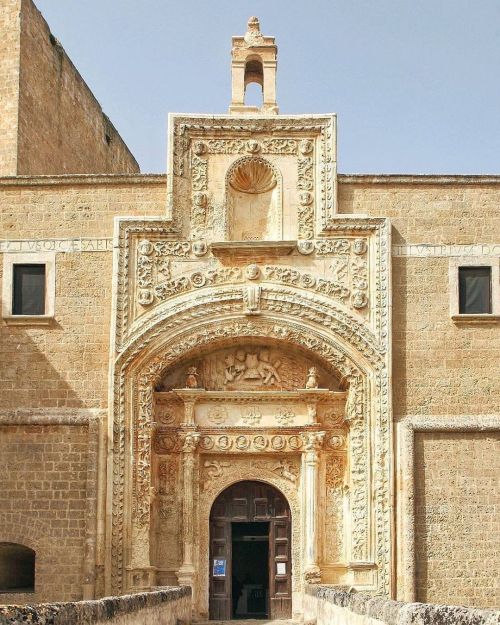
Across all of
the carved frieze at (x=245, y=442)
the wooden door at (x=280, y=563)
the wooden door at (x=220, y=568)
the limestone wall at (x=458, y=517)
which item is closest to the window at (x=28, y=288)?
the carved frieze at (x=245, y=442)

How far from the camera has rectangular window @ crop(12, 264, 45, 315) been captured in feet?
57.3

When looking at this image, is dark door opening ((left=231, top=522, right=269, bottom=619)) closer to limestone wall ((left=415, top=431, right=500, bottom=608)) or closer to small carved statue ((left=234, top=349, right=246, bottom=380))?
small carved statue ((left=234, top=349, right=246, bottom=380))

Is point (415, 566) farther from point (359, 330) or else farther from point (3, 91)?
point (3, 91)

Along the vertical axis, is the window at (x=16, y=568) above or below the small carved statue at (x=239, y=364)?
below

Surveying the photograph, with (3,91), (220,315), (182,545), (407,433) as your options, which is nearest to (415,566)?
(407,433)

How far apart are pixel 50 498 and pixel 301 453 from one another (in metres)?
3.83

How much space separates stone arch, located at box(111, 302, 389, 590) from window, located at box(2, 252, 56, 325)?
4.94 feet

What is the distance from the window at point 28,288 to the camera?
17.3 meters

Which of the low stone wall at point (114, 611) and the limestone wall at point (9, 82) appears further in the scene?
the limestone wall at point (9, 82)

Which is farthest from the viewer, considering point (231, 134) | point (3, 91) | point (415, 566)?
point (3, 91)

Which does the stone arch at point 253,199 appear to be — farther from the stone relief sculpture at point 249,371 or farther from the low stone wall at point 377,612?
the low stone wall at point 377,612

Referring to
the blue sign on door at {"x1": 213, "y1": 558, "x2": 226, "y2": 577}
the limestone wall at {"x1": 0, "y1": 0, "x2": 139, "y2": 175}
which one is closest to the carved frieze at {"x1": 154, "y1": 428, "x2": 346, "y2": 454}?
the blue sign on door at {"x1": 213, "y1": 558, "x2": 226, "y2": 577}

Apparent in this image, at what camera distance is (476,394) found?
1700cm

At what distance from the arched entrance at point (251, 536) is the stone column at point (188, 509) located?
0.61 metres
